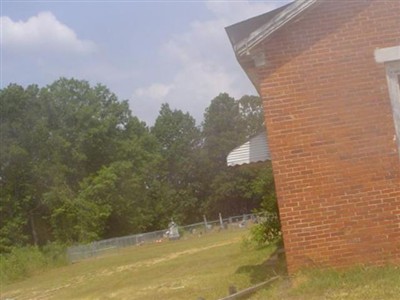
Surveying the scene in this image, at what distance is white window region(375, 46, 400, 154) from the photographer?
11.1 meters

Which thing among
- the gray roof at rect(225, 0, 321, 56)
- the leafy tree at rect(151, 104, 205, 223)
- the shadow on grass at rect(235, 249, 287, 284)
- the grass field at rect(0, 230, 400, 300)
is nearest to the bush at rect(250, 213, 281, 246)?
the grass field at rect(0, 230, 400, 300)

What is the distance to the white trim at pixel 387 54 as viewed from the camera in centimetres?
1116

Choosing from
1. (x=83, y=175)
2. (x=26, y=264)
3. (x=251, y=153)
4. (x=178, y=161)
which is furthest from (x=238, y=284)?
(x=178, y=161)

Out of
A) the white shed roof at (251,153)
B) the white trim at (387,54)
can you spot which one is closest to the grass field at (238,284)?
the white shed roof at (251,153)

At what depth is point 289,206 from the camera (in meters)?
11.2

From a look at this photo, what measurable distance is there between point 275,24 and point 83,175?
212ft

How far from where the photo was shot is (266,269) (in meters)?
16.0

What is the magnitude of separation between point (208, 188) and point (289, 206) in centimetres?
7616

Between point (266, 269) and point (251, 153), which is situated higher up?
point (251, 153)

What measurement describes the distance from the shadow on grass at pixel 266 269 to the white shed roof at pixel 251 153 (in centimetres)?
233

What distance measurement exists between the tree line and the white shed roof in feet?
160

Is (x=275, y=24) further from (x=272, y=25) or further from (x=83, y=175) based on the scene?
(x=83, y=175)

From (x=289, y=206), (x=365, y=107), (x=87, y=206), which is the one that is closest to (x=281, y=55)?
(x=365, y=107)

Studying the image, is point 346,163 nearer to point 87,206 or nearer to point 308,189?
point 308,189
